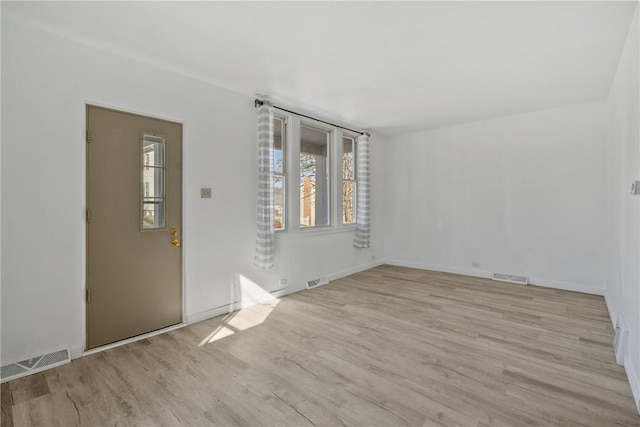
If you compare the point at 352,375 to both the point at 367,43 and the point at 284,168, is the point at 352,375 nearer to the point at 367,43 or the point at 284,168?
the point at 367,43

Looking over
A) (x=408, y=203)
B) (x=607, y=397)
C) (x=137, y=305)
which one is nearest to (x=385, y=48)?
(x=607, y=397)

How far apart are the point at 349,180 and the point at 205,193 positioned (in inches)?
113

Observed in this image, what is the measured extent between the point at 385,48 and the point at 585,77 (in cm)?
244

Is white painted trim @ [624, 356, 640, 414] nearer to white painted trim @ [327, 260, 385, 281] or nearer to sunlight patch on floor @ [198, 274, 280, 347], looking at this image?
sunlight patch on floor @ [198, 274, 280, 347]

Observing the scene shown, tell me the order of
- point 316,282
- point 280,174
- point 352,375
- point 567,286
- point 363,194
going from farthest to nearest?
1. point 363,194
2. point 316,282
3. point 567,286
4. point 280,174
5. point 352,375

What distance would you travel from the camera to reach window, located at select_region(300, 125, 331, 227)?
15.5ft

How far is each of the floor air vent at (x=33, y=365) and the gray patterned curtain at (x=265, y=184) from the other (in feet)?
6.43

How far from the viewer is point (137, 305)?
2885mm

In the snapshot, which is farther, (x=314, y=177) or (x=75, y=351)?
(x=314, y=177)

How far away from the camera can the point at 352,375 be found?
227 cm

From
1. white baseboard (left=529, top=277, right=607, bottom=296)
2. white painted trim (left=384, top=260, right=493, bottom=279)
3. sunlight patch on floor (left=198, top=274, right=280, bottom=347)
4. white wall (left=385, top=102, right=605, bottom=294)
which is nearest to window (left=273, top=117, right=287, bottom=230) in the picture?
sunlight patch on floor (left=198, top=274, right=280, bottom=347)

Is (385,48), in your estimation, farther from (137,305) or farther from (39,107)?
(137,305)

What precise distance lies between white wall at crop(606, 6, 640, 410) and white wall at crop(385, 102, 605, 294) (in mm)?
1176

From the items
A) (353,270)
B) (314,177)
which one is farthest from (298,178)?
(353,270)
